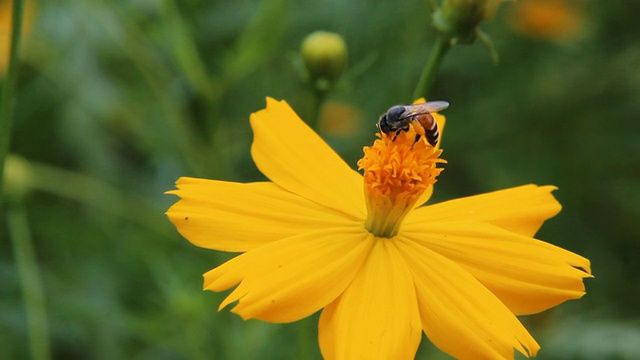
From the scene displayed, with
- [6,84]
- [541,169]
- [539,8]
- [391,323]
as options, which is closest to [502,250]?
[391,323]

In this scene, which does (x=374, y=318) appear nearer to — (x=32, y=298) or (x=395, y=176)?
(x=395, y=176)

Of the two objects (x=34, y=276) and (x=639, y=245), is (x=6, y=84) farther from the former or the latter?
(x=639, y=245)

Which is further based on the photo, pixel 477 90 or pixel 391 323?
pixel 477 90

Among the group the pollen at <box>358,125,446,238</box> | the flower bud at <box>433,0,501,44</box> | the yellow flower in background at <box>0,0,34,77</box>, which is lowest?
the pollen at <box>358,125,446,238</box>

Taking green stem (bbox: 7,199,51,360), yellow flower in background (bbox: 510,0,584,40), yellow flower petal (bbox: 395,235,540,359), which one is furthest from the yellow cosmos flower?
yellow flower in background (bbox: 510,0,584,40)

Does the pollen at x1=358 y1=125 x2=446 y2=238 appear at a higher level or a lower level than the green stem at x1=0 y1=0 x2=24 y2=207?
lower

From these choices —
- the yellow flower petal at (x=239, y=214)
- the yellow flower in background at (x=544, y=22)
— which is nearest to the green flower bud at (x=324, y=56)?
the yellow flower petal at (x=239, y=214)

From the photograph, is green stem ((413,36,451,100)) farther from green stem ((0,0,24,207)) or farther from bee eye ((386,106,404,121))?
green stem ((0,0,24,207))

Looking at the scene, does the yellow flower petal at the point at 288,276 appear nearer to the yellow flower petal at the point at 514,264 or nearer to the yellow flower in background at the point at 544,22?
the yellow flower petal at the point at 514,264
